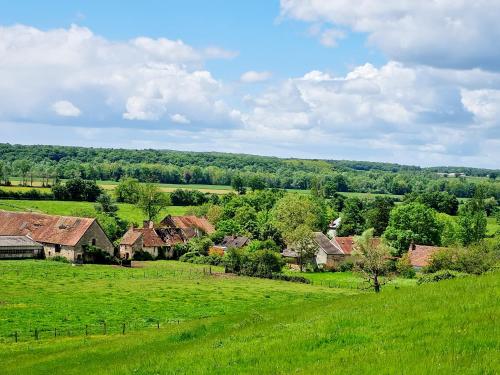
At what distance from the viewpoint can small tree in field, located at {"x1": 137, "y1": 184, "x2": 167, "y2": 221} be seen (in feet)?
389

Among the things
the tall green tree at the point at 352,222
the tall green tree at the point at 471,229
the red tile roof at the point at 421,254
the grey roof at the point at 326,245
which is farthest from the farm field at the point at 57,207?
the tall green tree at the point at 471,229

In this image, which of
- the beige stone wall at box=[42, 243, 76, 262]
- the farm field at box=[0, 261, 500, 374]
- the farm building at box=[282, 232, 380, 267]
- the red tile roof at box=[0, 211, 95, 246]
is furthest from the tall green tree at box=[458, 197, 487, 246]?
the farm field at box=[0, 261, 500, 374]

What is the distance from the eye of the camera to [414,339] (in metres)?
15.5

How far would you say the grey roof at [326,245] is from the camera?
97875 mm

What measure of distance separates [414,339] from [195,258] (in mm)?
78237

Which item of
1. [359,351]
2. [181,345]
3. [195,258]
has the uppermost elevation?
[359,351]

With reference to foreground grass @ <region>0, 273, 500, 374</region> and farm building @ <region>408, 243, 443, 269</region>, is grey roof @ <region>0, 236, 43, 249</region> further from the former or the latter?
foreground grass @ <region>0, 273, 500, 374</region>

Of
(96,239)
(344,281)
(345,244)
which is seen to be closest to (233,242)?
(345,244)

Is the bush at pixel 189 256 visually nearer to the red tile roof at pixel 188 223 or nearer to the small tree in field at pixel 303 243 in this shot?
the small tree in field at pixel 303 243

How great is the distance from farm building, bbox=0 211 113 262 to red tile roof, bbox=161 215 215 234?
26.0 m

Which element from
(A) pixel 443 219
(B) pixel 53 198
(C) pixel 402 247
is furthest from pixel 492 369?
(B) pixel 53 198

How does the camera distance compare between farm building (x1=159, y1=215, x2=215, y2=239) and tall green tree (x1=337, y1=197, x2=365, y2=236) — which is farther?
tall green tree (x1=337, y1=197, x2=365, y2=236)

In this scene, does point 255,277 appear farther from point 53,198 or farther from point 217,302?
point 53,198

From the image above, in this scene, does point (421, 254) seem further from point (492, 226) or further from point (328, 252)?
point (492, 226)
